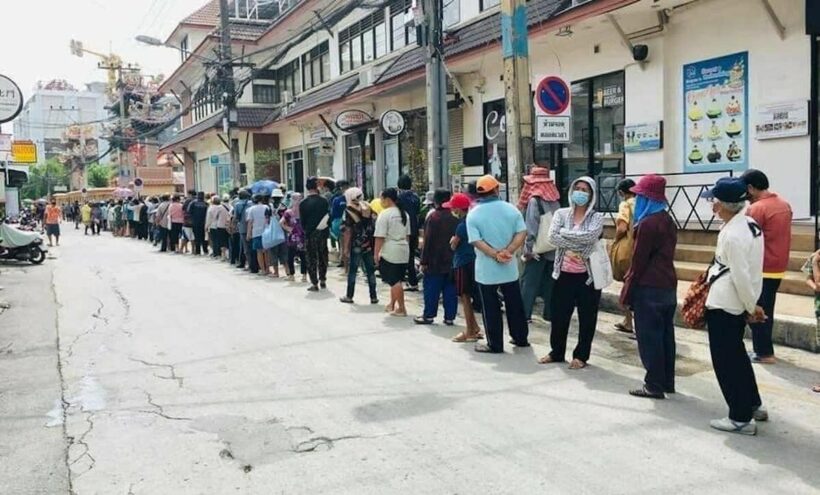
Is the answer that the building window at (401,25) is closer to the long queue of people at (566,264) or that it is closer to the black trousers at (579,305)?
the long queue of people at (566,264)

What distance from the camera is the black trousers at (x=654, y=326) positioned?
577cm

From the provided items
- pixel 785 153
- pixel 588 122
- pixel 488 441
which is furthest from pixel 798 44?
pixel 488 441

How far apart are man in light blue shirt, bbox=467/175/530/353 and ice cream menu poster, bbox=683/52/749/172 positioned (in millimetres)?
5627

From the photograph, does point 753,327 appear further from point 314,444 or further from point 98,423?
point 98,423

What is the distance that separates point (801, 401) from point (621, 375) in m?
1.43

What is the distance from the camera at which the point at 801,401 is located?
18.6ft

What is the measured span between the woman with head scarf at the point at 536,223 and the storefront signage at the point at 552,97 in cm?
138

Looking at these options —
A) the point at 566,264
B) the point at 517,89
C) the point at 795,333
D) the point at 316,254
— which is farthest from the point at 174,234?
the point at 795,333

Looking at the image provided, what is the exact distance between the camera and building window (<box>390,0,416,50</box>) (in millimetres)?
20297

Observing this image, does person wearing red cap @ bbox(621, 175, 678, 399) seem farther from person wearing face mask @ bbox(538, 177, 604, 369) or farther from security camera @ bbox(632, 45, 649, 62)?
security camera @ bbox(632, 45, 649, 62)

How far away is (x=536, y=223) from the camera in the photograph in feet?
27.1

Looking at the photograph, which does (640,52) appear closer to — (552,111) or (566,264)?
(552,111)

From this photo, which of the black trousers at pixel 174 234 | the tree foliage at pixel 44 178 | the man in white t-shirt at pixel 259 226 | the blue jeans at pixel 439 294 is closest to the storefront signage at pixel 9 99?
the man in white t-shirt at pixel 259 226

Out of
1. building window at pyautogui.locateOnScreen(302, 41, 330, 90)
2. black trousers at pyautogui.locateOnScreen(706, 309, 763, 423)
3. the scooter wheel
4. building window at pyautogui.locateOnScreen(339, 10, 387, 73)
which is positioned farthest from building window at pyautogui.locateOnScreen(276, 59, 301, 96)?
black trousers at pyautogui.locateOnScreen(706, 309, 763, 423)
